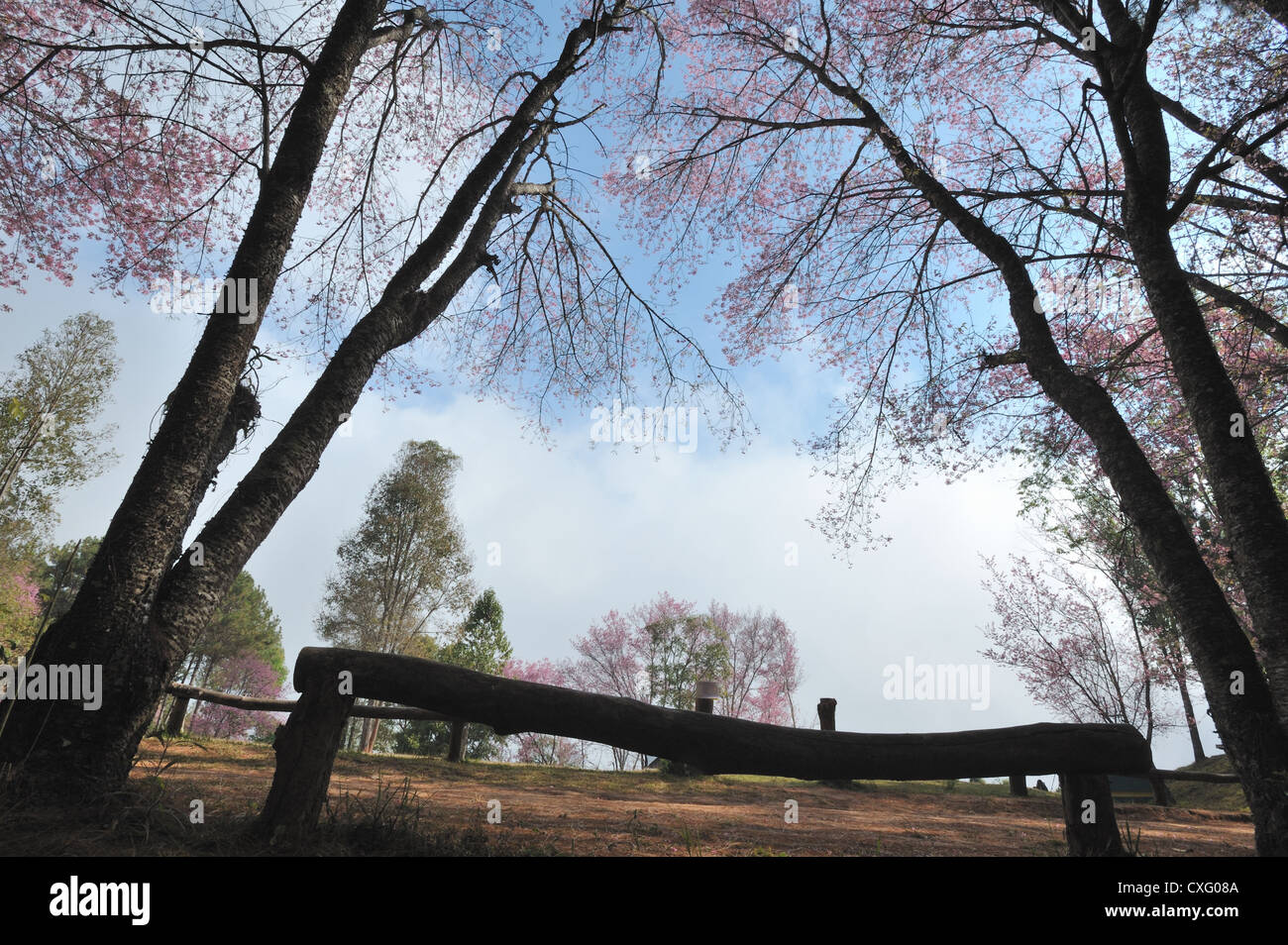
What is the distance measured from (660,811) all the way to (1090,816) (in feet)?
11.9

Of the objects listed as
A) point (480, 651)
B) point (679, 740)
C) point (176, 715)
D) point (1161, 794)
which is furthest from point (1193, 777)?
point (480, 651)

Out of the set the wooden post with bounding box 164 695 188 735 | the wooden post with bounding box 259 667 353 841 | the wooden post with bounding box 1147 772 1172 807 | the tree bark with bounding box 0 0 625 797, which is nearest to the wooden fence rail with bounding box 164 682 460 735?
the wooden post with bounding box 164 695 188 735

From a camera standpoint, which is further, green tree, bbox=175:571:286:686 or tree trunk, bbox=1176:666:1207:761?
green tree, bbox=175:571:286:686

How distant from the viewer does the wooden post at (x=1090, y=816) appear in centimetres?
327

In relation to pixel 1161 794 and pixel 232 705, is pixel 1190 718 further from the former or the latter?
pixel 232 705

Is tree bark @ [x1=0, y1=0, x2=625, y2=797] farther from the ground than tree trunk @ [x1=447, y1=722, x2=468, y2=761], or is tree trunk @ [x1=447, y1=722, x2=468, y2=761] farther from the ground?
tree bark @ [x1=0, y1=0, x2=625, y2=797]

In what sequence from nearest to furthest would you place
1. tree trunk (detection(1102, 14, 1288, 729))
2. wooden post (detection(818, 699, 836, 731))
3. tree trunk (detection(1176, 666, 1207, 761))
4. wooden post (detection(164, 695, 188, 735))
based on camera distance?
tree trunk (detection(1102, 14, 1288, 729))
wooden post (detection(164, 695, 188, 735))
wooden post (detection(818, 699, 836, 731))
tree trunk (detection(1176, 666, 1207, 761))

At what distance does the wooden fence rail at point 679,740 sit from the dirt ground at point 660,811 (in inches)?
21.1

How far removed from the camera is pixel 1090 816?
3.29 metres

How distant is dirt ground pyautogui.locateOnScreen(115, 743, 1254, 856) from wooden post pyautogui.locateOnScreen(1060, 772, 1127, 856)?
41.7 inches

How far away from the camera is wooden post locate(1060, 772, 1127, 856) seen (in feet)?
10.7

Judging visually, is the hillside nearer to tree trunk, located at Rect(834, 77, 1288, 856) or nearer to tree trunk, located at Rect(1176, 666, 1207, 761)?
tree trunk, located at Rect(834, 77, 1288, 856)

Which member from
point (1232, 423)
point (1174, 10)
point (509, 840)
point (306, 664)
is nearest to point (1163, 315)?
point (1232, 423)
